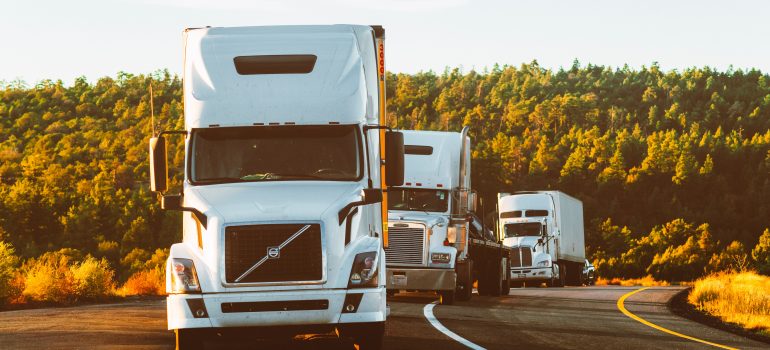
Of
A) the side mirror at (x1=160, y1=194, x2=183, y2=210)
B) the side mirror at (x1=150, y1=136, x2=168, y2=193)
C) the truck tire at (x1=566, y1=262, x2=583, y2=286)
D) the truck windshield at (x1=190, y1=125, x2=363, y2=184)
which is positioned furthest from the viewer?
the truck tire at (x1=566, y1=262, x2=583, y2=286)

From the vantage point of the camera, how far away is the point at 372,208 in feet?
42.5

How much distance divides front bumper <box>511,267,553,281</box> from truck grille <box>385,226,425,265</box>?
2324 cm

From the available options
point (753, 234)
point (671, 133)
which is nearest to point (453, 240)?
point (753, 234)

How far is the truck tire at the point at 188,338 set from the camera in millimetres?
11680

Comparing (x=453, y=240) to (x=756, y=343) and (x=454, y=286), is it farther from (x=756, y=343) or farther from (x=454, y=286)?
(x=756, y=343)

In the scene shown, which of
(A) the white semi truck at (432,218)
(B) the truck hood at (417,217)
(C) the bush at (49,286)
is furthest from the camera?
(C) the bush at (49,286)

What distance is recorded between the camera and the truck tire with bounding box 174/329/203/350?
38.3 ft

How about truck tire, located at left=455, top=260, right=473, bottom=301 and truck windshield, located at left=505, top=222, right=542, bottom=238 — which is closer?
truck tire, located at left=455, top=260, right=473, bottom=301

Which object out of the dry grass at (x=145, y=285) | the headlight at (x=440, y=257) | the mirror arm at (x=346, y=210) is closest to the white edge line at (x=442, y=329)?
the headlight at (x=440, y=257)

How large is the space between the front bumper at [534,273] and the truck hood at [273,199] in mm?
35572

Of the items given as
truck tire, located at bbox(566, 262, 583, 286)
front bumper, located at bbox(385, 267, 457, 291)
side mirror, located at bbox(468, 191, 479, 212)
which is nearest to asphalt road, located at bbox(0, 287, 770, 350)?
front bumper, located at bbox(385, 267, 457, 291)

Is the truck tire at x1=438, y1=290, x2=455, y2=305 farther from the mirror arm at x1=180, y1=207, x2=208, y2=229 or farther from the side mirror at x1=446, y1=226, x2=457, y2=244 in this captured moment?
the mirror arm at x1=180, y1=207, x2=208, y2=229

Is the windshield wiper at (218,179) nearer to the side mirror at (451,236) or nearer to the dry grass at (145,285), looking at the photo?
the side mirror at (451,236)

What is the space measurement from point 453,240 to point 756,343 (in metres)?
9.62
